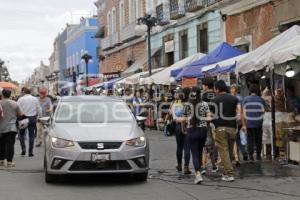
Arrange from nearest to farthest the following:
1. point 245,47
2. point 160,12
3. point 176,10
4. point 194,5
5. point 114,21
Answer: point 245,47, point 194,5, point 176,10, point 160,12, point 114,21

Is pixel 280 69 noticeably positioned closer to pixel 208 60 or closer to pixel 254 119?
pixel 254 119

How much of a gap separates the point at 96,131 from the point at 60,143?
65cm

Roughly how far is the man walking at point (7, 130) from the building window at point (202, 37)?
1484 centimetres

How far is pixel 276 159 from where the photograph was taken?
13.4 metres

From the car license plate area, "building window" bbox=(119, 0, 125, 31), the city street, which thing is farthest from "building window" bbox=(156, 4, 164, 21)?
the car license plate area

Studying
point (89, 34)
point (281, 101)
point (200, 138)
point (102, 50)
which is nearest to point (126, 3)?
point (102, 50)

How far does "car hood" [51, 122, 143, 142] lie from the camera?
33.4ft

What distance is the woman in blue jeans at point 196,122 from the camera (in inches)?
415

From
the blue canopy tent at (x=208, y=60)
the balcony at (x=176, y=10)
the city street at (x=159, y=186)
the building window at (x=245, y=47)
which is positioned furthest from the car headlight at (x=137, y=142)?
the balcony at (x=176, y=10)

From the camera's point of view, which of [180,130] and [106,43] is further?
[106,43]

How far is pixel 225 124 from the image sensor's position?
35.1 ft

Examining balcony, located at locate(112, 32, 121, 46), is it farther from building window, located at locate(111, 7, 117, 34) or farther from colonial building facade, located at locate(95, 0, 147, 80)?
building window, located at locate(111, 7, 117, 34)

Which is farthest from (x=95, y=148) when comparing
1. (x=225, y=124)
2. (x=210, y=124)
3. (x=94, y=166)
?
(x=210, y=124)

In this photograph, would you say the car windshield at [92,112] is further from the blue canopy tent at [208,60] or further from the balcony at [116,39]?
the balcony at [116,39]
